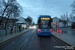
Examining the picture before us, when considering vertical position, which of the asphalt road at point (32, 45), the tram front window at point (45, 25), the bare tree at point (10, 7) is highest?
the bare tree at point (10, 7)

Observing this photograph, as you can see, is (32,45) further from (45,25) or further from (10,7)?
(10,7)

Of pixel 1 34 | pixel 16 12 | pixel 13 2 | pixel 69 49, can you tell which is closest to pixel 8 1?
pixel 13 2

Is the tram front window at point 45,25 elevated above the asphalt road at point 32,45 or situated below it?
above

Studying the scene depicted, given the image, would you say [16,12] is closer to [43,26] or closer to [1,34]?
[1,34]

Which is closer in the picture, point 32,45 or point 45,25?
point 32,45

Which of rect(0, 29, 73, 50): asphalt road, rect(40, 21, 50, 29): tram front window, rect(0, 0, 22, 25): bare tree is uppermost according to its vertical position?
rect(0, 0, 22, 25): bare tree

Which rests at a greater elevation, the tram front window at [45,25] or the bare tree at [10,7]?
the bare tree at [10,7]

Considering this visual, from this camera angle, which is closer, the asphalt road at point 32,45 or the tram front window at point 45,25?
the asphalt road at point 32,45

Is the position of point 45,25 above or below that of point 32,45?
above

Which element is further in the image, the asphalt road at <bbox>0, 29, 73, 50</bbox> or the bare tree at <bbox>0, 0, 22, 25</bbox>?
the bare tree at <bbox>0, 0, 22, 25</bbox>

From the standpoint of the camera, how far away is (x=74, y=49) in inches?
253

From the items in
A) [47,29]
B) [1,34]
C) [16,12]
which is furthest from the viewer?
[16,12]

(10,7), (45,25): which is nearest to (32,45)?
(45,25)

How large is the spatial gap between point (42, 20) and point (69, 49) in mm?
8113
